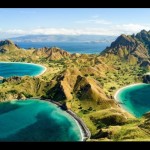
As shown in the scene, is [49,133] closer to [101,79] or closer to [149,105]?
[149,105]

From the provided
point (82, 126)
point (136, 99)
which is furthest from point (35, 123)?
point (136, 99)

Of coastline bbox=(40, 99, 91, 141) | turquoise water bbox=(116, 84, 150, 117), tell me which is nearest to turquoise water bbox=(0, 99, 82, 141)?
coastline bbox=(40, 99, 91, 141)

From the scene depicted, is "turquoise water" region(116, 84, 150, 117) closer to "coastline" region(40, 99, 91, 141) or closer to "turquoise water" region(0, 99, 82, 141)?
"coastline" region(40, 99, 91, 141)

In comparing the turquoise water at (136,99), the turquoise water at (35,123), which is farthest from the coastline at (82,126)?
the turquoise water at (136,99)
